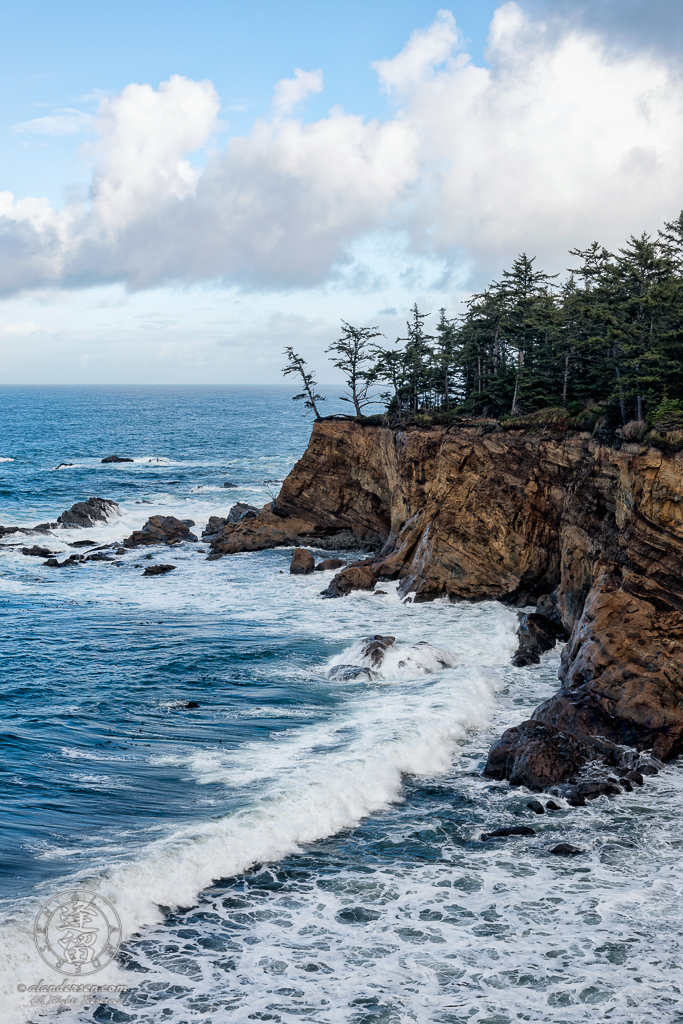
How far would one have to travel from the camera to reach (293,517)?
53.3m

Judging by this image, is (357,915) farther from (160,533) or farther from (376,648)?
(160,533)

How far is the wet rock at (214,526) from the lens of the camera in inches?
2219

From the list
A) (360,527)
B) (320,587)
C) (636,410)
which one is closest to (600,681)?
(636,410)

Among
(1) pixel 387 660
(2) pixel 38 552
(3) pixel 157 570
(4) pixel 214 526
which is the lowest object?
(1) pixel 387 660

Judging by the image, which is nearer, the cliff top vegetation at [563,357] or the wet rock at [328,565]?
the cliff top vegetation at [563,357]

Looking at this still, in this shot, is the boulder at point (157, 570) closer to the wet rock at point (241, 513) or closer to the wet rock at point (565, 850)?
the wet rock at point (241, 513)

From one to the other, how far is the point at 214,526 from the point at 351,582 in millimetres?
20760

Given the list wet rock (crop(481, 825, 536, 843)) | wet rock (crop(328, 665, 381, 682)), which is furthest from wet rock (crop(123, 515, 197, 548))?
wet rock (crop(481, 825, 536, 843))

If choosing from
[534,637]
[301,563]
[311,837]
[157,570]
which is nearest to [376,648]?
[534,637]

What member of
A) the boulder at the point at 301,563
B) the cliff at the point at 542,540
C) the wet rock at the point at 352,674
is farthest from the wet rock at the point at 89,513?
the wet rock at the point at 352,674

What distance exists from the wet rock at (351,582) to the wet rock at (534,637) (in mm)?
9820

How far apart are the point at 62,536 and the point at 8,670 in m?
29.5

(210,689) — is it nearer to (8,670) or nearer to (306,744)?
(306,744)

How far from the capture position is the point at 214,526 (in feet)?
190
